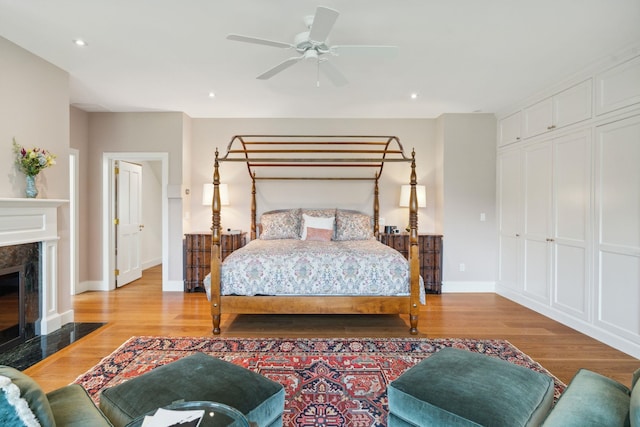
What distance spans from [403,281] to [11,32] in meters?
4.00

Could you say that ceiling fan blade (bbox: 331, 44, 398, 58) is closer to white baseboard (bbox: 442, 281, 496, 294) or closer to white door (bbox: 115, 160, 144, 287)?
white baseboard (bbox: 442, 281, 496, 294)

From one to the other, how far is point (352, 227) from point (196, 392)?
3.38 metres

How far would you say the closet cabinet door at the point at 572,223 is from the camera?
3146 mm

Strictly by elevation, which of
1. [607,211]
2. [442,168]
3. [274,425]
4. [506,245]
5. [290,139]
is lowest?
[274,425]

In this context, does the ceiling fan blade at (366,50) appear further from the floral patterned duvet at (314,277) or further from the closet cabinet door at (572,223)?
the closet cabinet door at (572,223)

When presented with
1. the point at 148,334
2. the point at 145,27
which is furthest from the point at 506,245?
the point at 145,27

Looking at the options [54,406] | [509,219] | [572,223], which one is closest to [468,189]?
[509,219]

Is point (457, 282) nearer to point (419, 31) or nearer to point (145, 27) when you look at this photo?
point (419, 31)

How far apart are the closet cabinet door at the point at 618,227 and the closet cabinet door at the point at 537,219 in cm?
64

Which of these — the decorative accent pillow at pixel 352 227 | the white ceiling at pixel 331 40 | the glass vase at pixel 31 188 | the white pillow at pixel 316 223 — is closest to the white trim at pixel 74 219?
the white ceiling at pixel 331 40

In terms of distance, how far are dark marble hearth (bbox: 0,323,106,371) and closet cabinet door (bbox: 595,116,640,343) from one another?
195 inches

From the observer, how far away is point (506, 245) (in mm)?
4426

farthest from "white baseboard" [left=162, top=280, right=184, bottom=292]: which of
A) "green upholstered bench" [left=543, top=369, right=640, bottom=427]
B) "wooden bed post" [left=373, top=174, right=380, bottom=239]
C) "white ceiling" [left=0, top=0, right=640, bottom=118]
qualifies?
"green upholstered bench" [left=543, top=369, right=640, bottom=427]

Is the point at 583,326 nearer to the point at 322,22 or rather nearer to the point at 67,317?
the point at 322,22
